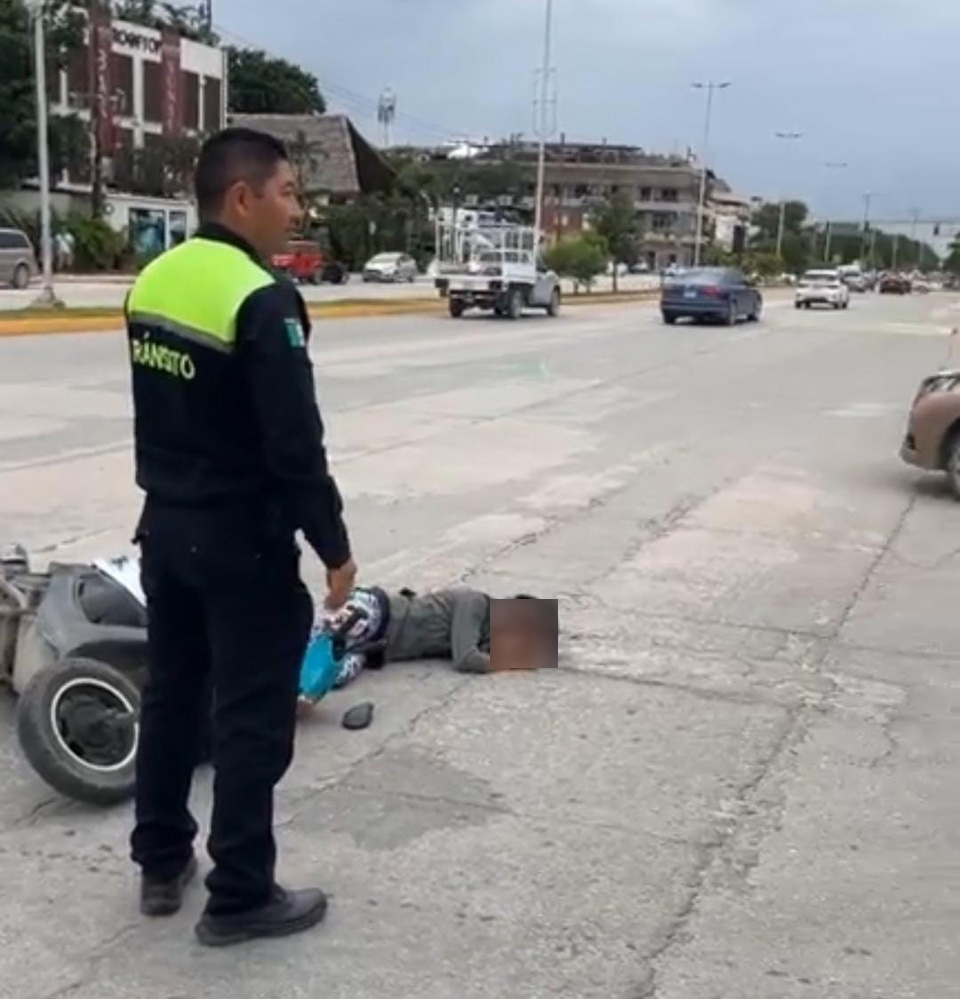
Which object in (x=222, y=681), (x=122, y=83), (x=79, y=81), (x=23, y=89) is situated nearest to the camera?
(x=222, y=681)

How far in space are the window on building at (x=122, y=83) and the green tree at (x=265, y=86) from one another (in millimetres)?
30711

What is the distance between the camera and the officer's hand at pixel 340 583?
11.1 ft

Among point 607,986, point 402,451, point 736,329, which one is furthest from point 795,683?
point 736,329

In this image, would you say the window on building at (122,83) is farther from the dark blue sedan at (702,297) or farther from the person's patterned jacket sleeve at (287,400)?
the person's patterned jacket sleeve at (287,400)

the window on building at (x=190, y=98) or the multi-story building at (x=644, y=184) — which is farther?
the multi-story building at (x=644, y=184)

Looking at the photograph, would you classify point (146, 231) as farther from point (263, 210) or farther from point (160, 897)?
point (263, 210)

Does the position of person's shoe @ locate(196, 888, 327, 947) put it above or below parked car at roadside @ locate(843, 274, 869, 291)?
above

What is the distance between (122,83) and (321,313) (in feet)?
130

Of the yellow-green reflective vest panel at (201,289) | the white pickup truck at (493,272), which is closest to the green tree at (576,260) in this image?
the white pickup truck at (493,272)

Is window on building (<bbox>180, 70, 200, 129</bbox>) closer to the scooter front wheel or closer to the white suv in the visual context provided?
the white suv

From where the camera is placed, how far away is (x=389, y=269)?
6556 centimetres

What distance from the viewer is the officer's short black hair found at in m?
3.29

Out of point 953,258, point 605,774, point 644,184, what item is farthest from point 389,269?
point 953,258

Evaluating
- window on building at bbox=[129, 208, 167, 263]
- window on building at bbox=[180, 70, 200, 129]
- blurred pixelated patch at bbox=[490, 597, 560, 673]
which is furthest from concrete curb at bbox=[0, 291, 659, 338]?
window on building at bbox=[180, 70, 200, 129]
